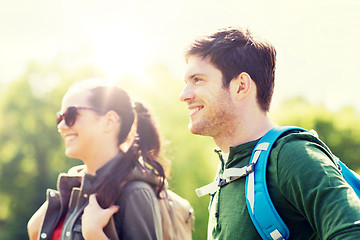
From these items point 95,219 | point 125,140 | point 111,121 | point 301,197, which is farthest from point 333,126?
point 301,197

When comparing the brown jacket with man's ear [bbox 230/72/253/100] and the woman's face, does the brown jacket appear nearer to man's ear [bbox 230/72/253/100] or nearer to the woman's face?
the woman's face

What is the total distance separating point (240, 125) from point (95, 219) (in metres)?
1.65

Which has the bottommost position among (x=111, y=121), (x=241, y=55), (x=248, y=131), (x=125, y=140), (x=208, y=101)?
(x=125, y=140)

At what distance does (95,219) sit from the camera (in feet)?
11.8

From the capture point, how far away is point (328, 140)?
2566 centimetres

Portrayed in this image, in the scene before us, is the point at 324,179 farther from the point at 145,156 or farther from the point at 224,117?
the point at 145,156

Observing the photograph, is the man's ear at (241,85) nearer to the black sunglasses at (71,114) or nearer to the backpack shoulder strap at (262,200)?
the backpack shoulder strap at (262,200)

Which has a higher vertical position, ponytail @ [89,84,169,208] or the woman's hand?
ponytail @ [89,84,169,208]

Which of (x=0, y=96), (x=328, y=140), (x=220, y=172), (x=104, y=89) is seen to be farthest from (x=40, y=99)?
(x=220, y=172)

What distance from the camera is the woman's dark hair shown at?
3.84 meters

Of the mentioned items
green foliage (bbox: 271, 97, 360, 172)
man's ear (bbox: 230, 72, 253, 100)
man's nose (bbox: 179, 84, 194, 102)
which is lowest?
green foliage (bbox: 271, 97, 360, 172)

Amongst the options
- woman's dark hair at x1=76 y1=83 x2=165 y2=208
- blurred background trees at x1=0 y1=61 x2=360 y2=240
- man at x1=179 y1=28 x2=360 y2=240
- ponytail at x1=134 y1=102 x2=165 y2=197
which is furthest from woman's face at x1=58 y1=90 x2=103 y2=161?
blurred background trees at x1=0 y1=61 x2=360 y2=240

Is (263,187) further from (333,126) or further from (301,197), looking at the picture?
(333,126)

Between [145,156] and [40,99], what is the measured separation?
24949 mm
